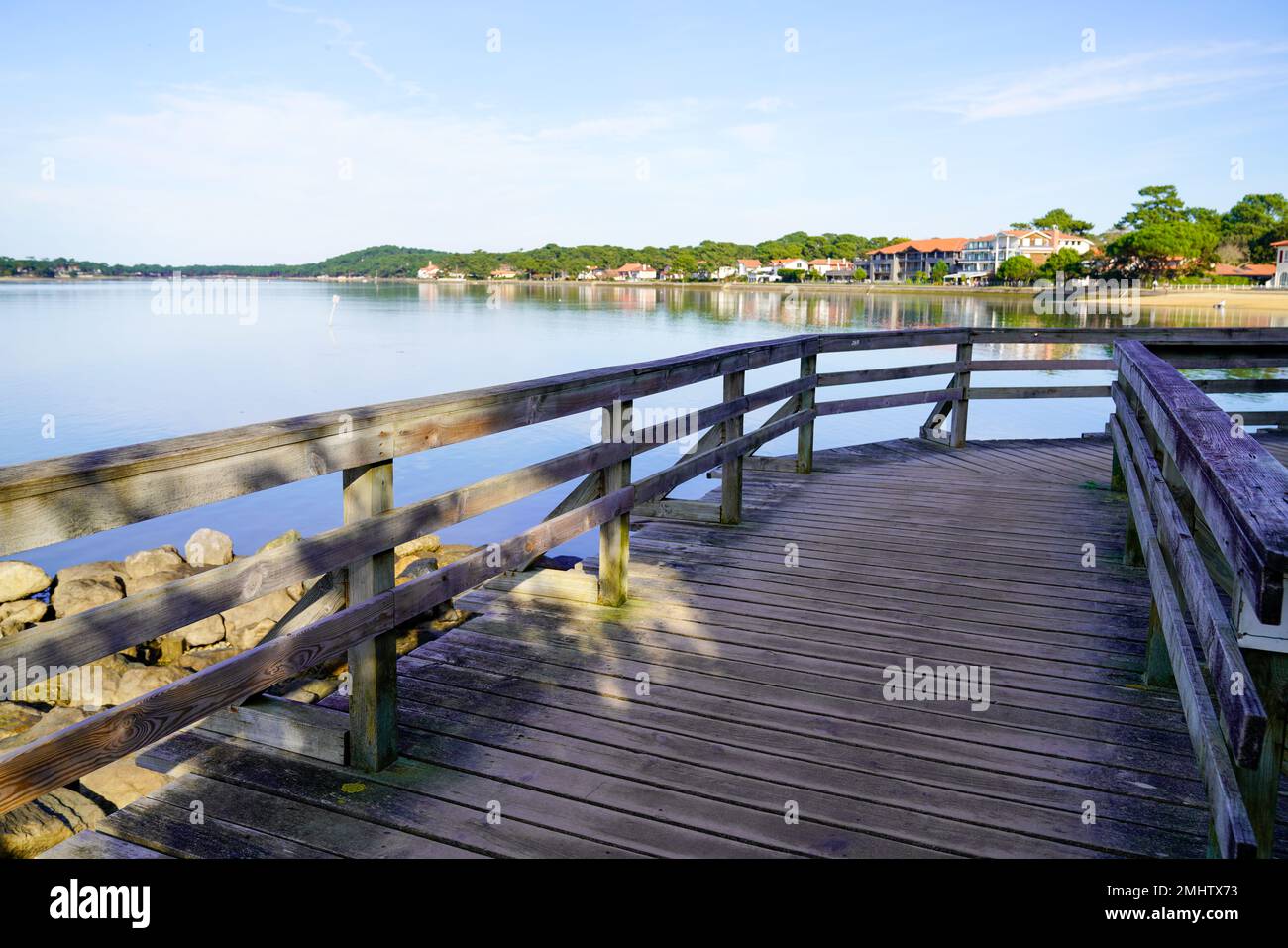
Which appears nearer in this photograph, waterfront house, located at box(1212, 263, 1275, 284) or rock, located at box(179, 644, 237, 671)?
rock, located at box(179, 644, 237, 671)

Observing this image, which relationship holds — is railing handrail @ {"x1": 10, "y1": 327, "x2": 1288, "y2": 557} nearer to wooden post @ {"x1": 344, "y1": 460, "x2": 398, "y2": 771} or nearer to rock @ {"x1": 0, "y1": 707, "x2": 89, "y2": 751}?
wooden post @ {"x1": 344, "y1": 460, "x2": 398, "y2": 771}

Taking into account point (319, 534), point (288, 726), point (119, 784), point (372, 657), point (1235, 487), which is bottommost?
point (119, 784)

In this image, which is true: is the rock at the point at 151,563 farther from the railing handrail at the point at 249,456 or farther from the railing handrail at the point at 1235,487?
the railing handrail at the point at 1235,487

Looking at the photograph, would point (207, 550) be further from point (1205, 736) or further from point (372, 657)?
point (1205, 736)

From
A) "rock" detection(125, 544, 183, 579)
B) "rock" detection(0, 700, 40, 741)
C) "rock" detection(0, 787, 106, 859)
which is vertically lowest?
"rock" detection(0, 700, 40, 741)

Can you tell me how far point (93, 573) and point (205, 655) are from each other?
9.95 ft

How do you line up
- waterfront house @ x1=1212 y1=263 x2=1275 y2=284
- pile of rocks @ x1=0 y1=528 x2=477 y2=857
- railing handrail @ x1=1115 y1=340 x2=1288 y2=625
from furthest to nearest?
waterfront house @ x1=1212 y1=263 x2=1275 y2=284, pile of rocks @ x1=0 y1=528 x2=477 y2=857, railing handrail @ x1=1115 y1=340 x2=1288 y2=625

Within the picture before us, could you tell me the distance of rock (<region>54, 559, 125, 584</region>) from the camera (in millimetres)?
10363

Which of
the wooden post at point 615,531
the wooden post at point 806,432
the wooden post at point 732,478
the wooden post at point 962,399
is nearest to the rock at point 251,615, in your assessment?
the wooden post at point 732,478

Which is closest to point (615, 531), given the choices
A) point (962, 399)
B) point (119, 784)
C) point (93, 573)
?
point (119, 784)

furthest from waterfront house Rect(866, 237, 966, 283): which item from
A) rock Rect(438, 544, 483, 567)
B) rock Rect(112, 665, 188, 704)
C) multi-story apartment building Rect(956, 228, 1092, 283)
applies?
rock Rect(112, 665, 188, 704)

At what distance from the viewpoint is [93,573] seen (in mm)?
10539

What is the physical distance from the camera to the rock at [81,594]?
9.58m
